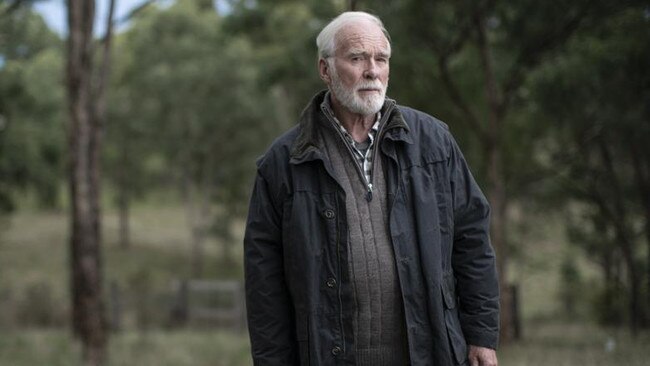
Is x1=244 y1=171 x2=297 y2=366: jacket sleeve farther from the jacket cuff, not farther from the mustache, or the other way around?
the jacket cuff

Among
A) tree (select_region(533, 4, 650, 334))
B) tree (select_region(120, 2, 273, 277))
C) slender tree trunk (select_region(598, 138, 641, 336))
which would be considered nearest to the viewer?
tree (select_region(533, 4, 650, 334))

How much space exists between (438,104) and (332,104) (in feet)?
56.4

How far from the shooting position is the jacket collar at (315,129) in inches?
133

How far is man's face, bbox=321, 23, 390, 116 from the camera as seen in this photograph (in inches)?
136

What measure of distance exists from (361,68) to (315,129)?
0.93 feet

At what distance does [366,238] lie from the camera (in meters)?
3.36

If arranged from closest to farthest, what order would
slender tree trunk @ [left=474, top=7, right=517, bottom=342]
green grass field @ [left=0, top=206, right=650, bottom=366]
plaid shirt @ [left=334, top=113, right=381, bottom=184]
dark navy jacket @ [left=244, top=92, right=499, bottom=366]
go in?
dark navy jacket @ [left=244, top=92, right=499, bottom=366], plaid shirt @ [left=334, top=113, right=381, bottom=184], green grass field @ [left=0, top=206, right=650, bottom=366], slender tree trunk @ [left=474, top=7, right=517, bottom=342]

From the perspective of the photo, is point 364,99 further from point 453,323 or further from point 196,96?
point 196,96

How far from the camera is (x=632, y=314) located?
59.3 feet

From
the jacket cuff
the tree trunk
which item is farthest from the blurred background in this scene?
the jacket cuff

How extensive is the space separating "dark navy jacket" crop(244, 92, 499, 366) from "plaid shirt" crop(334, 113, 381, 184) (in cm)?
6

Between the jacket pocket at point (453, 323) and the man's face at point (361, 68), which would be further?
the man's face at point (361, 68)

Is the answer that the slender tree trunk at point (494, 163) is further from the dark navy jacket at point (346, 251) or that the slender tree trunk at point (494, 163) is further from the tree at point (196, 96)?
the tree at point (196, 96)

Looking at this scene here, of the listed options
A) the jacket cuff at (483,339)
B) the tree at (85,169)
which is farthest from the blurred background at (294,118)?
the jacket cuff at (483,339)
